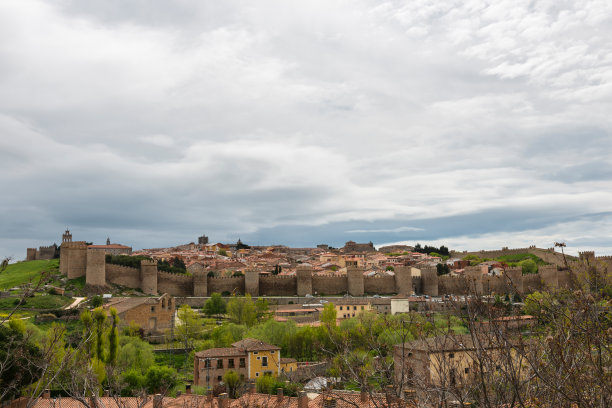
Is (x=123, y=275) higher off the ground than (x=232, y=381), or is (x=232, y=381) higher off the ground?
(x=123, y=275)

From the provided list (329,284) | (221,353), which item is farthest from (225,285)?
(221,353)

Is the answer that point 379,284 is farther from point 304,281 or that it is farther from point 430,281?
point 304,281

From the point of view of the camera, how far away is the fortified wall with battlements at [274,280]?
167 feet

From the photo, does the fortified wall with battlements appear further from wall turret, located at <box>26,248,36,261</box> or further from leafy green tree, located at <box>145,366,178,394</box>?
wall turret, located at <box>26,248,36,261</box>

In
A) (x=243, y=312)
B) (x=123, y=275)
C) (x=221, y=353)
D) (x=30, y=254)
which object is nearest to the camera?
(x=221, y=353)

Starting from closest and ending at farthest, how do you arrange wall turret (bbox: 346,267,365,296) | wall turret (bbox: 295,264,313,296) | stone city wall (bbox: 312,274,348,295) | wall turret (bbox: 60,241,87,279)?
wall turret (bbox: 60,241,87,279) < wall turret (bbox: 295,264,313,296) < wall turret (bbox: 346,267,365,296) < stone city wall (bbox: 312,274,348,295)

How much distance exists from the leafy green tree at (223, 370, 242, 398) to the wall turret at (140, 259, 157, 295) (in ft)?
99.2

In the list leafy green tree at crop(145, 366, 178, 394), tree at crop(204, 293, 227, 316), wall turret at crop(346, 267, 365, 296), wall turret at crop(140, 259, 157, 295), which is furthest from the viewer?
wall turret at crop(346, 267, 365, 296)

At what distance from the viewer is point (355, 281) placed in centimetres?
5947

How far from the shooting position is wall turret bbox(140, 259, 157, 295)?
174 ft

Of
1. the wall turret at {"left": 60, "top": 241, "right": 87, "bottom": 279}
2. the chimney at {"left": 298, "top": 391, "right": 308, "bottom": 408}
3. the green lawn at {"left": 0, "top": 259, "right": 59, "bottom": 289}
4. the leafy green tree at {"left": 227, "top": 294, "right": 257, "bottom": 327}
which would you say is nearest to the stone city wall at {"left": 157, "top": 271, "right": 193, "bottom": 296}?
the wall turret at {"left": 60, "top": 241, "right": 87, "bottom": 279}

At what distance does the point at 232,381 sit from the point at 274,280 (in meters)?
35.0

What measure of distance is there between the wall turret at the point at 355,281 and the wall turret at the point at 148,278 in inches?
825

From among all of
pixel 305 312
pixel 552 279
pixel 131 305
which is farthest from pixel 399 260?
pixel 131 305
